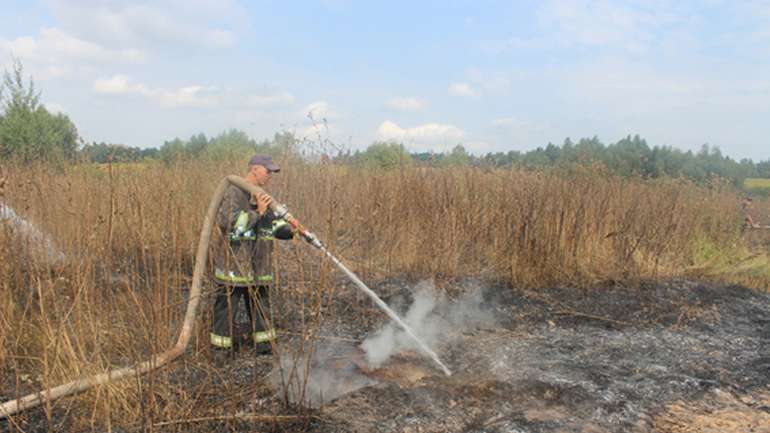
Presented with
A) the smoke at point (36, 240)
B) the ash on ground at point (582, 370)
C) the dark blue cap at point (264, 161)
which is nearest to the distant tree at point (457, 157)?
the ash on ground at point (582, 370)

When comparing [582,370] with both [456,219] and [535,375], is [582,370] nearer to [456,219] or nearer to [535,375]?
[535,375]

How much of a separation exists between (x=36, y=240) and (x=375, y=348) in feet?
9.03

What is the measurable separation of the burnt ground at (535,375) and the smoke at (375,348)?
0.12ft

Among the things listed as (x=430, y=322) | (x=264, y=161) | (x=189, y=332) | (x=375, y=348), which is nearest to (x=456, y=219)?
(x=430, y=322)

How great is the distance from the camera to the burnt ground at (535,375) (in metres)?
3.02

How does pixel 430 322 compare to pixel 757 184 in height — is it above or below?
below

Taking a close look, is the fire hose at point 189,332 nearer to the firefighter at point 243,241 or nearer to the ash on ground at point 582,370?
the firefighter at point 243,241

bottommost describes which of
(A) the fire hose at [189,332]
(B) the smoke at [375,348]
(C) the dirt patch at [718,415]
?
(C) the dirt patch at [718,415]

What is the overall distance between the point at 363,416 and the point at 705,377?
2.86 metres

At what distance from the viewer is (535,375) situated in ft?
12.5

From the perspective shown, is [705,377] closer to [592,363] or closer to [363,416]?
[592,363]

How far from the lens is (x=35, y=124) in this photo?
38.1 ft

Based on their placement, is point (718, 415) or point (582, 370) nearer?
point (718, 415)

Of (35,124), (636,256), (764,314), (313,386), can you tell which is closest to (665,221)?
(636,256)
